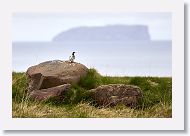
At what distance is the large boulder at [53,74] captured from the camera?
13469mm

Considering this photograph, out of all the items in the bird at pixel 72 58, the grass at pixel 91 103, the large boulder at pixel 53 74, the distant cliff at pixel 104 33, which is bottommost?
the grass at pixel 91 103

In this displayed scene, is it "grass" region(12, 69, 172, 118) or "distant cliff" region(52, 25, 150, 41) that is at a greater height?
"distant cliff" region(52, 25, 150, 41)

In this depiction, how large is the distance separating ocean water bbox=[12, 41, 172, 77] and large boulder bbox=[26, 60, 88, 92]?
0.49 ft

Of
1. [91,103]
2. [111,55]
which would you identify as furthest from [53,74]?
[111,55]

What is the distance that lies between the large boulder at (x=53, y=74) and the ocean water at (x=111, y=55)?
5.9 inches

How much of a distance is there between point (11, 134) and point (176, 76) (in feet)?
7.25

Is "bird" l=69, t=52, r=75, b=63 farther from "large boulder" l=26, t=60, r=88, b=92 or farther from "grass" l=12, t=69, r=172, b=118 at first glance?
"grass" l=12, t=69, r=172, b=118

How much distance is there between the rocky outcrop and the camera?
43.5 feet

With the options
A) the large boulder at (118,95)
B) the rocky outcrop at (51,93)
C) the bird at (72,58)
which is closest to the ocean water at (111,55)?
the bird at (72,58)

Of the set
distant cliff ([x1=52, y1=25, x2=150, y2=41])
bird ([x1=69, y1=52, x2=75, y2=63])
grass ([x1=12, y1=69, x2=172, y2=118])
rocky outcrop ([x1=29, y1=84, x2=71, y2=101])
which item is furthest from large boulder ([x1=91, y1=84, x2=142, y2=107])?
distant cliff ([x1=52, y1=25, x2=150, y2=41])

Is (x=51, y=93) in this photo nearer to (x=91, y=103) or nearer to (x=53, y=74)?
(x=53, y=74)

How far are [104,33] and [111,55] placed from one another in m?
0.32

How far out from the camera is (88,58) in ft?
43.9

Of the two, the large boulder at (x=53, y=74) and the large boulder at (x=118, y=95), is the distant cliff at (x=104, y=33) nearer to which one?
the large boulder at (x=53, y=74)
